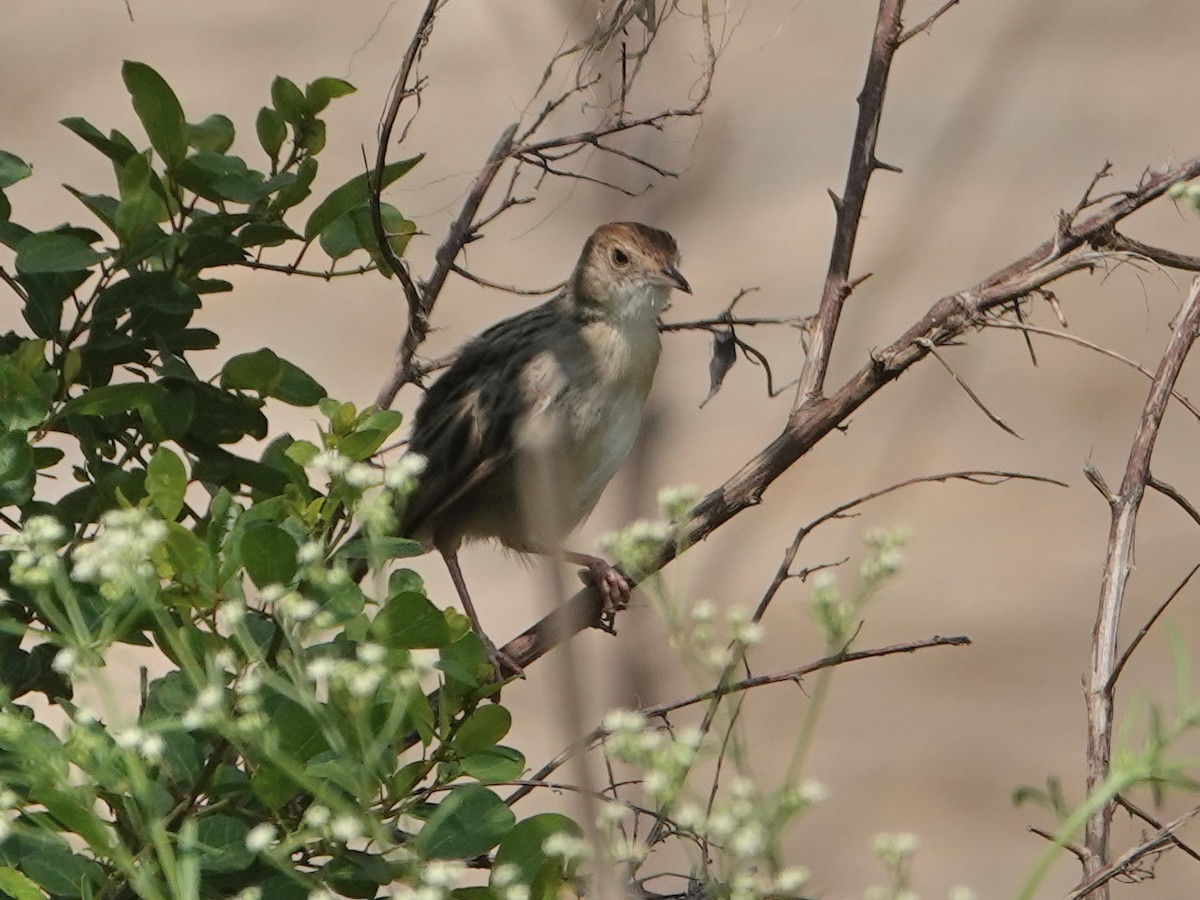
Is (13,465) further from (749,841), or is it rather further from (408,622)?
(749,841)

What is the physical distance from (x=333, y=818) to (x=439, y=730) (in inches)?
8.3

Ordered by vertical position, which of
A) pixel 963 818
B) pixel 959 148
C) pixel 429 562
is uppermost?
pixel 429 562

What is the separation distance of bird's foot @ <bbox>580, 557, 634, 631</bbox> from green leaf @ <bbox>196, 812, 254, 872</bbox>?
1.33 meters

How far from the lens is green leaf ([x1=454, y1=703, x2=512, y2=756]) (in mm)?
2121

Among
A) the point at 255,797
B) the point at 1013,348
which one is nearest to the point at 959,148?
the point at 255,797

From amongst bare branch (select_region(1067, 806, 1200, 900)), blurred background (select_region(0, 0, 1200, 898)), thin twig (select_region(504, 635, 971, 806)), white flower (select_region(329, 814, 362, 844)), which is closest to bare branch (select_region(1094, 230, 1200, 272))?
thin twig (select_region(504, 635, 971, 806))

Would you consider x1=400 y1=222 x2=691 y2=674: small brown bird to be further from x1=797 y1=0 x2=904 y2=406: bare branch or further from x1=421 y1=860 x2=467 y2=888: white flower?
x1=421 y1=860 x2=467 y2=888: white flower

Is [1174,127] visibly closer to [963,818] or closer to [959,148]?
[963,818]

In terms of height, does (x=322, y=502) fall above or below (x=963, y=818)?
below

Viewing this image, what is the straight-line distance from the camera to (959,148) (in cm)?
194

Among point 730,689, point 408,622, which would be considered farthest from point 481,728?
point 730,689

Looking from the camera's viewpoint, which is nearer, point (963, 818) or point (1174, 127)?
point (963, 818)

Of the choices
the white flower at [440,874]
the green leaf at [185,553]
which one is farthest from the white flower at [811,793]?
the green leaf at [185,553]

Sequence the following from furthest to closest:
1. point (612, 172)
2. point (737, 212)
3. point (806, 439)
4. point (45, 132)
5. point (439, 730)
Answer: point (45, 132) < point (737, 212) < point (806, 439) < point (439, 730) < point (612, 172)
